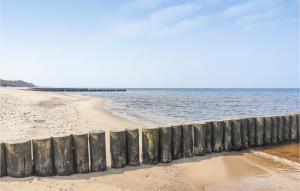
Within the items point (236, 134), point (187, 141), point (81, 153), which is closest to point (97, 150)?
point (81, 153)

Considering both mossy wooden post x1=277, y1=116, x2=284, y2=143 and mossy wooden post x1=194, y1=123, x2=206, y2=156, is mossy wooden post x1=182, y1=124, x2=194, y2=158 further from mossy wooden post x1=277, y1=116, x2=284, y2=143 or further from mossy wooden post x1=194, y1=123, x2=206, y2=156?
mossy wooden post x1=277, y1=116, x2=284, y2=143

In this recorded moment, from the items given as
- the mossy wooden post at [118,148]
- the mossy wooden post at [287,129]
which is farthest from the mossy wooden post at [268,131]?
the mossy wooden post at [118,148]

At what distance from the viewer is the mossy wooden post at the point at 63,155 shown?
690cm

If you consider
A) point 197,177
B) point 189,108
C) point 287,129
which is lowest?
point 189,108

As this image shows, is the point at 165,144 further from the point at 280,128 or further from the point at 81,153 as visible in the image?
the point at 280,128

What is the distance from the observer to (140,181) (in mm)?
6793

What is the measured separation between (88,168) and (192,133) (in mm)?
2964

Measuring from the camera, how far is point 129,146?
25.2ft

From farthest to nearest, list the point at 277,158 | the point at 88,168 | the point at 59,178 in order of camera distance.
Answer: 1. the point at 277,158
2. the point at 88,168
3. the point at 59,178

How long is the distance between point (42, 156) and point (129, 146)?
200cm

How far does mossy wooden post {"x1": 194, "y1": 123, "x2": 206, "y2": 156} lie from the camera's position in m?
8.70

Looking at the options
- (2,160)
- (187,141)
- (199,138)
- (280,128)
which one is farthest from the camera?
(280,128)

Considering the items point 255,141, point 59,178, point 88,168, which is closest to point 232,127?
point 255,141

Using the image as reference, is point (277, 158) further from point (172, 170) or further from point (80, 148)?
point (80, 148)
